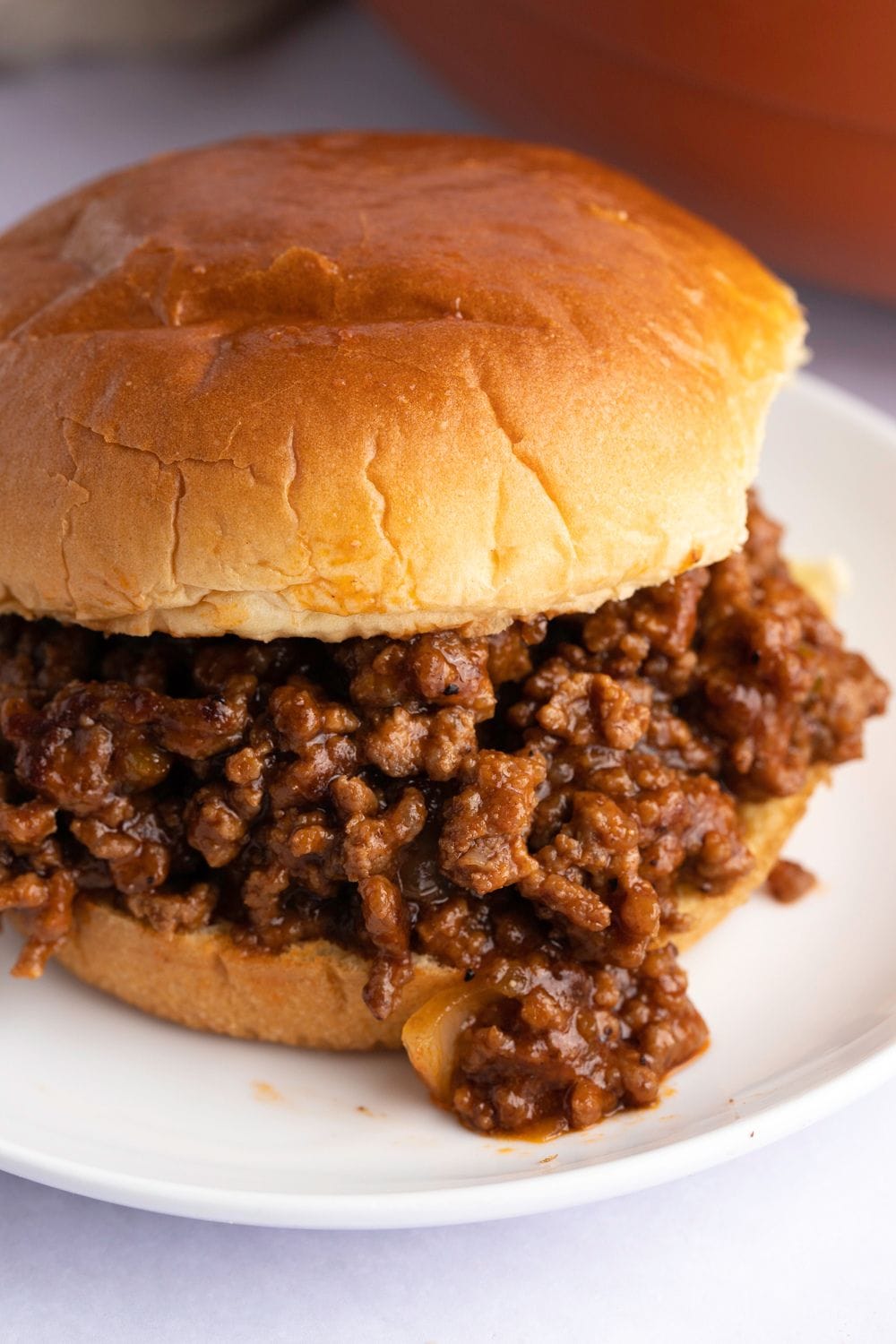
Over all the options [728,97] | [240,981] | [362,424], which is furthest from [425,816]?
[728,97]

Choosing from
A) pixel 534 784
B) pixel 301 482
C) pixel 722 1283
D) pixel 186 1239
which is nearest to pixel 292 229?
pixel 301 482

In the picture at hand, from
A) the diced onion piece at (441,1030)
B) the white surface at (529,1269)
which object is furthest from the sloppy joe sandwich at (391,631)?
the white surface at (529,1269)

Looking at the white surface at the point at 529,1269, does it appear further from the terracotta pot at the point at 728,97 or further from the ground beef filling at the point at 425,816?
the terracotta pot at the point at 728,97

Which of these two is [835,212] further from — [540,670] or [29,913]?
[29,913]

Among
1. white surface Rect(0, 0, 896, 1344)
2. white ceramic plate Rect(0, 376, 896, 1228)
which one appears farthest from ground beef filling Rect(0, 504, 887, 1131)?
white surface Rect(0, 0, 896, 1344)

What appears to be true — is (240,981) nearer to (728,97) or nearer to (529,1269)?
(529,1269)
